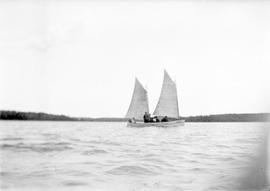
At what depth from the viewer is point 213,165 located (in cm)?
175

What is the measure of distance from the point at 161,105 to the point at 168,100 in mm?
48

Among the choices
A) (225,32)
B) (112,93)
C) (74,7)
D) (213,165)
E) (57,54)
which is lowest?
(213,165)

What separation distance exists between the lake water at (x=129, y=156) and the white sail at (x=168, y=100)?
0.33 feet

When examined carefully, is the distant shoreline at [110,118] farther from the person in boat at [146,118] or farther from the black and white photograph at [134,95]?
the person in boat at [146,118]

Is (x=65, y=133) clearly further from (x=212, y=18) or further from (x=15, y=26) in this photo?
(x=212, y=18)

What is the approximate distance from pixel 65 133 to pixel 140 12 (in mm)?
797

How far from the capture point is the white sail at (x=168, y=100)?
5.61 ft

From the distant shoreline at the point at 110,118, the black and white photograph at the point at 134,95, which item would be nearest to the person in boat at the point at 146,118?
the black and white photograph at the point at 134,95

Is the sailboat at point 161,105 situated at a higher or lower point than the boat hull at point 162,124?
higher

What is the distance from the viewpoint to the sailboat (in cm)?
171

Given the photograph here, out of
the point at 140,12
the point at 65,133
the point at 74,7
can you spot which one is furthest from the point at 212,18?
the point at 65,133

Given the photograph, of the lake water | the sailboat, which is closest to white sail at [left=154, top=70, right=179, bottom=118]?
the sailboat

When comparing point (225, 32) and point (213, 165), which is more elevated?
point (225, 32)

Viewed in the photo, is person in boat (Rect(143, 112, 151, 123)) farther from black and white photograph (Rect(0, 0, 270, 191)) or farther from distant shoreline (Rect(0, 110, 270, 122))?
distant shoreline (Rect(0, 110, 270, 122))
